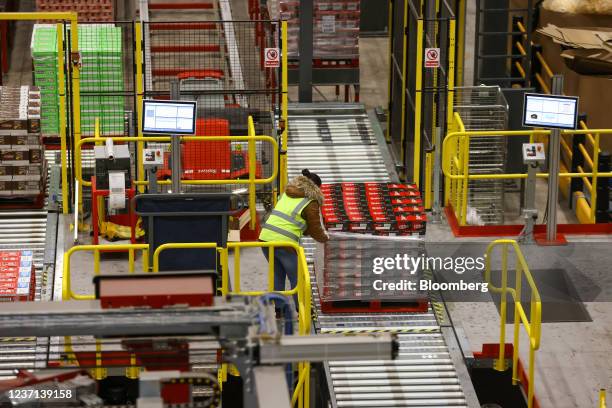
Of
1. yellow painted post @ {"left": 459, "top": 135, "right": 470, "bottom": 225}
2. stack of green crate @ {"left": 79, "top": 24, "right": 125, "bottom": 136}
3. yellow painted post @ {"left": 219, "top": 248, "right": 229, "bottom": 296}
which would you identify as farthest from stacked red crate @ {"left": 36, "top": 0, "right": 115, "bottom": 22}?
yellow painted post @ {"left": 219, "top": 248, "right": 229, "bottom": 296}

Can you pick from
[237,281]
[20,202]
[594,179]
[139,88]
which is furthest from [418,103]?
[20,202]

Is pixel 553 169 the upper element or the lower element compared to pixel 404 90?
lower

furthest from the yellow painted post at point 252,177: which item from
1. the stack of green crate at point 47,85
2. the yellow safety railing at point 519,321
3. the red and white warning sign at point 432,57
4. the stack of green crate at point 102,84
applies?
the stack of green crate at point 47,85

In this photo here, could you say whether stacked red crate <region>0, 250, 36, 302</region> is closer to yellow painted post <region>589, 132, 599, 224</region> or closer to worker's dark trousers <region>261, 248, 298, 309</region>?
worker's dark trousers <region>261, 248, 298, 309</region>

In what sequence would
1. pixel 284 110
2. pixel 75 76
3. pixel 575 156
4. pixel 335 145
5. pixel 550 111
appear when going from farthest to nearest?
pixel 335 145 → pixel 575 156 → pixel 284 110 → pixel 75 76 → pixel 550 111

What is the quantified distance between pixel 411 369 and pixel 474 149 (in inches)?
168

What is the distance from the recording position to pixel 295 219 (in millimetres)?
13188

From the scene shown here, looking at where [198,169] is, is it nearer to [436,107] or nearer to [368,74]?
[436,107]

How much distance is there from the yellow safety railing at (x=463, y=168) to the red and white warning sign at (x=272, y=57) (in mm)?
2063

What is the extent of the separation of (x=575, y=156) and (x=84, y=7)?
330 inches

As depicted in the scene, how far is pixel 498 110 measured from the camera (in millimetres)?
16516

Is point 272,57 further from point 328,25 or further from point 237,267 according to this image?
point 237,267

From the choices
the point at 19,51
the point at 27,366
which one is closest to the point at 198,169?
the point at 27,366

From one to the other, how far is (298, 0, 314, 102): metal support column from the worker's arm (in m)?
4.94
